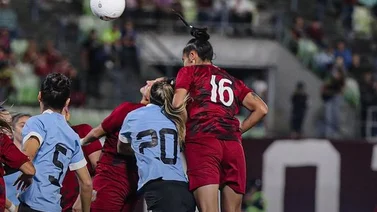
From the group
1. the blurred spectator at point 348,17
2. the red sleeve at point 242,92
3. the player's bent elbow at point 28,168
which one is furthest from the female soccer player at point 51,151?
the blurred spectator at point 348,17

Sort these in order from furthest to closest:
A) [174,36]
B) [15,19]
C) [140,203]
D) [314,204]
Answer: [174,36]
[15,19]
[314,204]
[140,203]

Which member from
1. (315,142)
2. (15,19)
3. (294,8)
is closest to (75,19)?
(15,19)

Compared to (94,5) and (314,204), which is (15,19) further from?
(94,5)

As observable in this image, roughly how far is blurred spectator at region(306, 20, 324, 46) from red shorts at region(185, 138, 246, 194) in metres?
15.0

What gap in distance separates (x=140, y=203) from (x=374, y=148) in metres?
3.41

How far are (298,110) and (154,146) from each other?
12474 millimetres

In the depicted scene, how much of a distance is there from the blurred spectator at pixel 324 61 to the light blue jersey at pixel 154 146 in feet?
48.2

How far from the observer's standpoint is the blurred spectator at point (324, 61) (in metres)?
23.1

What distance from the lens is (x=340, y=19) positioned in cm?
2534

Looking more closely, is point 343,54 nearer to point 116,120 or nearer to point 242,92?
point 242,92

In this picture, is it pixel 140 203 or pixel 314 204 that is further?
pixel 314 204

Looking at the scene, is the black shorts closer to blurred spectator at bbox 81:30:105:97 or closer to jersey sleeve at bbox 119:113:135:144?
jersey sleeve at bbox 119:113:135:144

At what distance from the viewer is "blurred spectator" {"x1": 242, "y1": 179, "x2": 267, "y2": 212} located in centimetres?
1401

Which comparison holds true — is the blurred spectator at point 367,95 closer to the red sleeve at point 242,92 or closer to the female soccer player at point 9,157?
the red sleeve at point 242,92
